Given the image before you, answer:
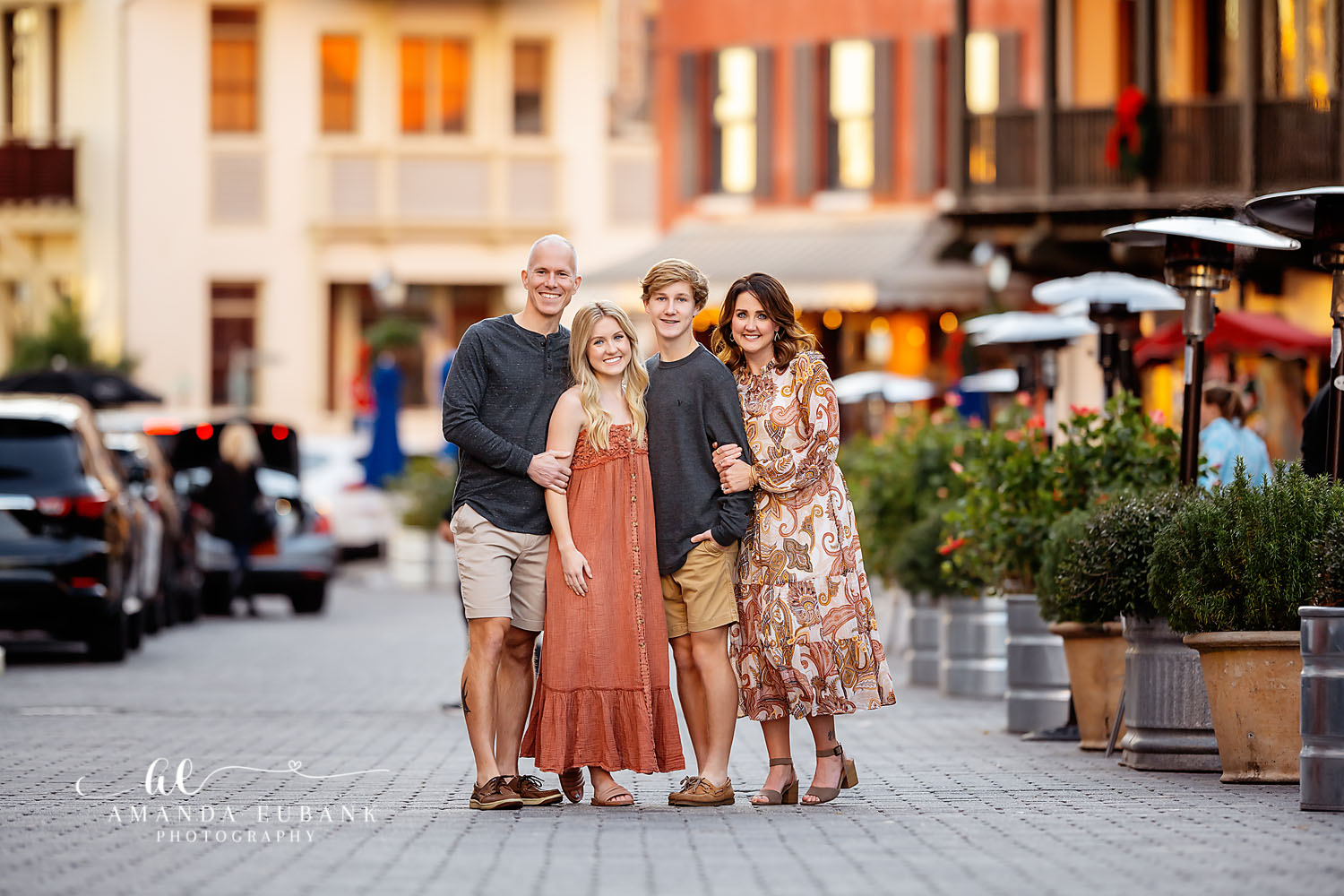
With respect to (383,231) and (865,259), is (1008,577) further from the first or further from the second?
(383,231)

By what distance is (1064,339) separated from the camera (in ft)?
60.3

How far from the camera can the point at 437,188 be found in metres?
45.1

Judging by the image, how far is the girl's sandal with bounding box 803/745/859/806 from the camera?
9.97 m

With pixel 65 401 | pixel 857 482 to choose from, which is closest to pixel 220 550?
pixel 65 401

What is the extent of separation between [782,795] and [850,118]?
88.3 feet

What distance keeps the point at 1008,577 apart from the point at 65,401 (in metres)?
7.88

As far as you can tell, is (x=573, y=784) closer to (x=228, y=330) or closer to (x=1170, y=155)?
(x=1170, y=155)

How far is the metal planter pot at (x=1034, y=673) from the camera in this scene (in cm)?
1330

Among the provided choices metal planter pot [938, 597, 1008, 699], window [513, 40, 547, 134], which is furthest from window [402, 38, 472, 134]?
metal planter pot [938, 597, 1008, 699]

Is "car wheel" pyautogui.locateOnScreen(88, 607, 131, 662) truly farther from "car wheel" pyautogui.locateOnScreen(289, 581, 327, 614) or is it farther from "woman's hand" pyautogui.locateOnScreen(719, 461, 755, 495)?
"woman's hand" pyautogui.locateOnScreen(719, 461, 755, 495)

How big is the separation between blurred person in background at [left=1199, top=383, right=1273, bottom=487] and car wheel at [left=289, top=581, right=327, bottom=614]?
43.6ft

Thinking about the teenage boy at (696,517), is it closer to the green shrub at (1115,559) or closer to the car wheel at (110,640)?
the green shrub at (1115,559)

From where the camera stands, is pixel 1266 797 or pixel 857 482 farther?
pixel 857 482

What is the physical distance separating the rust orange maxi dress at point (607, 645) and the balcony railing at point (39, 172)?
1451 inches
